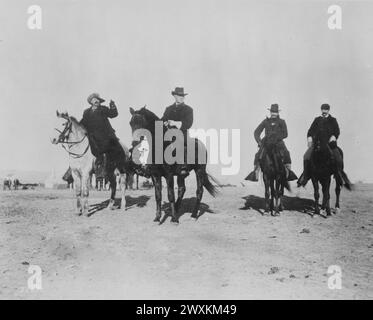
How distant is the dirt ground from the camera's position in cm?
694

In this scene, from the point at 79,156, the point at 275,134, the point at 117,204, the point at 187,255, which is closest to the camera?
the point at 187,255

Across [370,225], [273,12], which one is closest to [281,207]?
[370,225]

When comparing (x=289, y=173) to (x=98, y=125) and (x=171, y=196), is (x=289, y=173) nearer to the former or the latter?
(x=171, y=196)

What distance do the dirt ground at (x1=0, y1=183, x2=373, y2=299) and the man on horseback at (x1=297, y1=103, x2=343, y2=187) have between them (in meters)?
1.15

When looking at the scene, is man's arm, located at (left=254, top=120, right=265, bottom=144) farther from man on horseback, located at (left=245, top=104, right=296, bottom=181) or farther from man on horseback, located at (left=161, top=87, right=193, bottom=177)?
man on horseback, located at (left=161, top=87, right=193, bottom=177)

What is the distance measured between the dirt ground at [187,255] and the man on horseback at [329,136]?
3.79 ft

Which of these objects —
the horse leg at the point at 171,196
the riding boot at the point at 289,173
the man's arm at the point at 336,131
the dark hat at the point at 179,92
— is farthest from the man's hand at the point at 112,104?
the man's arm at the point at 336,131

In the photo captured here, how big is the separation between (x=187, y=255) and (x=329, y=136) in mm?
5127

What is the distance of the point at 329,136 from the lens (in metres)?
10.8

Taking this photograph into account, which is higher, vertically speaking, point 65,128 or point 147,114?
point 147,114

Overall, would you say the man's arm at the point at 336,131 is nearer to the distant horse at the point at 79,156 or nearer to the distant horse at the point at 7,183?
the distant horse at the point at 79,156

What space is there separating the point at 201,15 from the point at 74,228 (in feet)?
A: 19.5

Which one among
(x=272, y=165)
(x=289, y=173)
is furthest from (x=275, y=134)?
(x=289, y=173)

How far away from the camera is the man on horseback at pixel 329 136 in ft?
35.9
